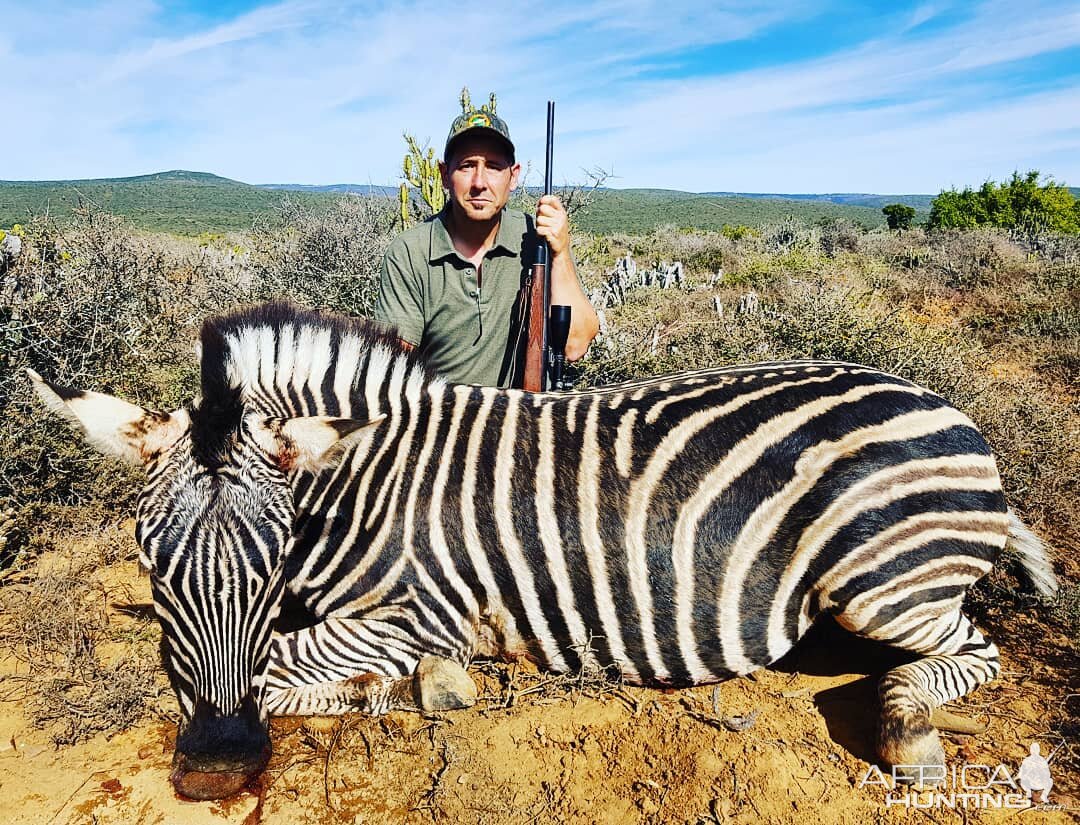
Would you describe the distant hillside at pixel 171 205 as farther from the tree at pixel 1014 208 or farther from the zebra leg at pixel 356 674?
the zebra leg at pixel 356 674

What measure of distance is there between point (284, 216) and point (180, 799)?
909cm

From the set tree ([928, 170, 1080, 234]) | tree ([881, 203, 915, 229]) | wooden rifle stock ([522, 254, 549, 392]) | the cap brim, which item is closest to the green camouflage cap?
the cap brim

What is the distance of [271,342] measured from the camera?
2926 millimetres

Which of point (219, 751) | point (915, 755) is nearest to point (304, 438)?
point (219, 751)

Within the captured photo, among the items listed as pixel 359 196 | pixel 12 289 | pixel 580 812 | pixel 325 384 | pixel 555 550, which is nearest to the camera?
pixel 580 812

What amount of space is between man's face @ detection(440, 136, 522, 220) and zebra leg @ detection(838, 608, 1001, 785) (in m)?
3.14

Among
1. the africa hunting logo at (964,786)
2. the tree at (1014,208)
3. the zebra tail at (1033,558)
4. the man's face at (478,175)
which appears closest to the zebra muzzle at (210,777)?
the africa hunting logo at (964,786)

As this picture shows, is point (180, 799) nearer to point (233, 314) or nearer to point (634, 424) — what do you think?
point (233, 314)

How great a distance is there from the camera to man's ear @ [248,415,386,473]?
2.30m

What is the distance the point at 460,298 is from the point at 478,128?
107 cm

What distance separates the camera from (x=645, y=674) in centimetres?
298

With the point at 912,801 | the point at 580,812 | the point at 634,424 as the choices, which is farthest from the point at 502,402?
the point at 912,801

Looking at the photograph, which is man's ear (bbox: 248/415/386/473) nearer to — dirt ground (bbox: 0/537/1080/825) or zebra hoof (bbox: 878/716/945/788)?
dirt ground (bbox: 0/537/1080/825)

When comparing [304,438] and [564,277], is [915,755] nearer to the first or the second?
[304,438]
